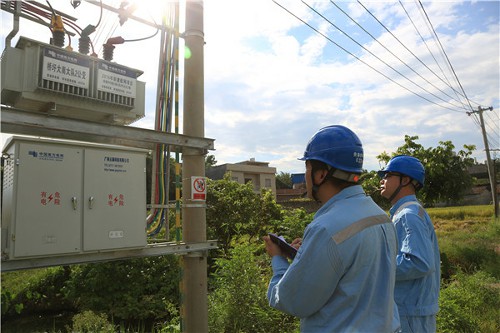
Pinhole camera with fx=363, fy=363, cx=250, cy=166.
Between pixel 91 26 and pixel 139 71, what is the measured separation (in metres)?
0.48

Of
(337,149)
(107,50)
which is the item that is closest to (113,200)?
(107,50)

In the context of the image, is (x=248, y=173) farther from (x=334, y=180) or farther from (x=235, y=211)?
(x=334, y=180)

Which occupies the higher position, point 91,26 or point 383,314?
point 91,26

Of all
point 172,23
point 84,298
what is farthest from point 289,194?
point 172,23

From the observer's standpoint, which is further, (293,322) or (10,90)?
(293,322)

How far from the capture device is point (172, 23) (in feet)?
11.3

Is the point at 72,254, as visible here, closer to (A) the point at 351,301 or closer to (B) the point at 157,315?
(A) the point at 351,301

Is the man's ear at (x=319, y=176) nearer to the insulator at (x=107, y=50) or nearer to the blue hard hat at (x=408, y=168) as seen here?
the blue hard hat at (x=408, y=168)

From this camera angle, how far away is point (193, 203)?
10.5 ft

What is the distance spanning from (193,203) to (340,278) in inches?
74.0

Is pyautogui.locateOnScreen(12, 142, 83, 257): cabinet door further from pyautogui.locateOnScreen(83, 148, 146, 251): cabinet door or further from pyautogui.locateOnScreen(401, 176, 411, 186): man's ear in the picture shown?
pyautogui.locateOnScreen(401, 176, 411, 186): man's ear

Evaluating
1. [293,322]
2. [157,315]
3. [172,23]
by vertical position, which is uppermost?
[172,23]

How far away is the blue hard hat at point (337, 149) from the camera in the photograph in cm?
176

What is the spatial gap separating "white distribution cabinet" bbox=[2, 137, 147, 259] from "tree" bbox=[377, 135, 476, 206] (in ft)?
40.5
